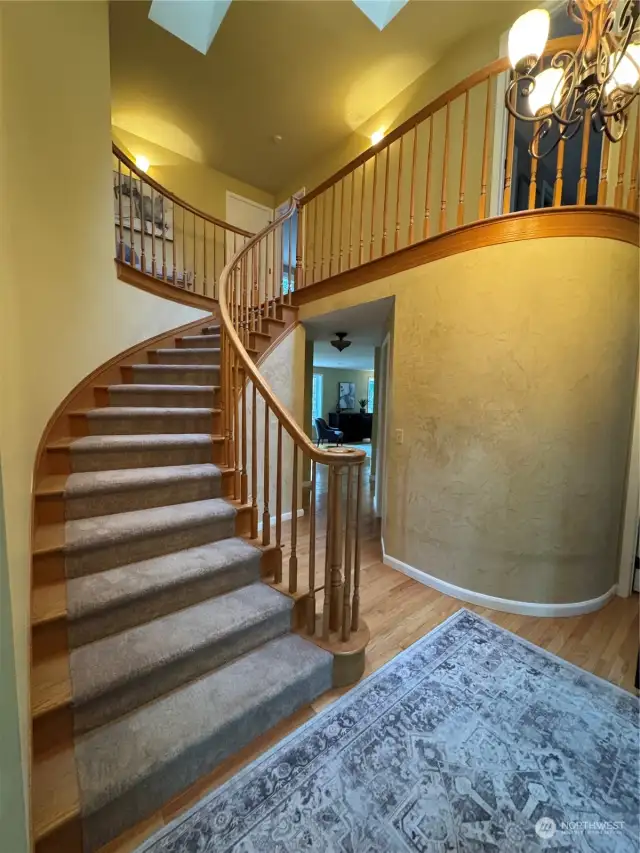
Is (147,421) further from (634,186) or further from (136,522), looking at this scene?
(634,186)

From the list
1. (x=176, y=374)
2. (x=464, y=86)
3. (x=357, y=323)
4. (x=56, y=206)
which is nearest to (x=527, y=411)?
(x=357, y=323)

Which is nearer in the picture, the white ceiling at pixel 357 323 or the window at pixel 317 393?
the white ceiling at pixel 357 323

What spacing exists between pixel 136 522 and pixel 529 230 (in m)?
2.77

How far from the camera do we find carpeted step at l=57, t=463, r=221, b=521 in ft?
5.87

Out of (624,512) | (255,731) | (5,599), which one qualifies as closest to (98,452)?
(5,599)

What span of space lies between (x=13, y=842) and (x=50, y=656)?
2.45 feet

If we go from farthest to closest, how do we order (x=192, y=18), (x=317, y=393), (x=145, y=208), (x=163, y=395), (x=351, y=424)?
(x=317, y=393) < (x=351, y=424) < (x=145, y=208) < (x=192, y=18) < (x=163, y=395)

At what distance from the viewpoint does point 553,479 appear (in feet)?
7.11

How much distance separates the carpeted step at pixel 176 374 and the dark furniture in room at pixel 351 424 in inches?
287

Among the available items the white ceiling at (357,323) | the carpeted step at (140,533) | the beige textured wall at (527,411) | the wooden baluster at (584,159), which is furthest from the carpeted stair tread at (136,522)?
the wooden baluster at (584,159)

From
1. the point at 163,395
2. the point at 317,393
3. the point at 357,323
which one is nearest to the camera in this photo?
the point at 163,395

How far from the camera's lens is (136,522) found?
175 cm

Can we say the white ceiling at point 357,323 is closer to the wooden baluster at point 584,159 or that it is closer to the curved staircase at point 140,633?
the wooden baluster at point 584,159

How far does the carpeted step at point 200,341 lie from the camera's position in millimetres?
3396
